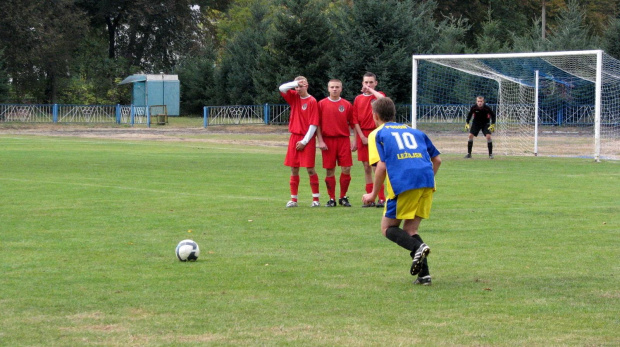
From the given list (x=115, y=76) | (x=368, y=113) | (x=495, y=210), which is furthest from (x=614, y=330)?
(x=115, y=76)

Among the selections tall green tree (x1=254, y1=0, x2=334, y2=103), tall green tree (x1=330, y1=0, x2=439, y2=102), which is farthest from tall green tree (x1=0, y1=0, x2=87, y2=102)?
tall green tree (x1=330, y1=0, x2=439, y2=102)

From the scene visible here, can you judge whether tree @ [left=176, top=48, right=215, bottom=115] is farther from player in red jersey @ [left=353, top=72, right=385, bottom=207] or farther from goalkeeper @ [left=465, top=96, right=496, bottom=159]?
player in red jersey @ [left=353, top=72, right=385, bottom=207]

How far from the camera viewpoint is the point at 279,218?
11430 mm

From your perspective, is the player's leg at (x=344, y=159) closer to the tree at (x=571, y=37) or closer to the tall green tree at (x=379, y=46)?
the tall green tree at (x=379, y=46)

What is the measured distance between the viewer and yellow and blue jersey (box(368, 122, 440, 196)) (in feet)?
23.2

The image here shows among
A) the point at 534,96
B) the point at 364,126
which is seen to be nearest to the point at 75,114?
the point at 534,96

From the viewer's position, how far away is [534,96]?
35406mm

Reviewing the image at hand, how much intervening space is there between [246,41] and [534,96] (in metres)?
22.6

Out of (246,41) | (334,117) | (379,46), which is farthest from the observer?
(246,41)

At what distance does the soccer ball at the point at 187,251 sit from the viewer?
8.12 m

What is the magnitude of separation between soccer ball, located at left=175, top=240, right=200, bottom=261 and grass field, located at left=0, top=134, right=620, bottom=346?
112mm

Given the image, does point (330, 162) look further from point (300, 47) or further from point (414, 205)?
point (300, 47)

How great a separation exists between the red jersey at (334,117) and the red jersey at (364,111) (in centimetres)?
27

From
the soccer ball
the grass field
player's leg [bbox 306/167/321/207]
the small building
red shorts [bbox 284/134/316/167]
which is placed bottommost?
the grass field
